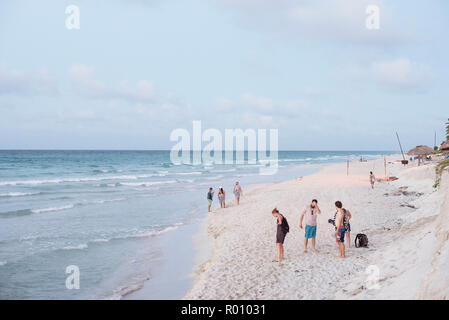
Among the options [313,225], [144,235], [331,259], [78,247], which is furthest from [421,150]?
[78,247]

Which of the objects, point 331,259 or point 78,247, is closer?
point 331,259

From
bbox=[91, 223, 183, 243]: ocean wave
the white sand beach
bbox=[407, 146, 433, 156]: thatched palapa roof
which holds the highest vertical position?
bbox=[407, 146, 433, 156]: thatched palapa roof

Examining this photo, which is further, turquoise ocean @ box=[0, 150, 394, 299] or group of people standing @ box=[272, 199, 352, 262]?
group of people standing @ box=[272, 199, 352, 262]

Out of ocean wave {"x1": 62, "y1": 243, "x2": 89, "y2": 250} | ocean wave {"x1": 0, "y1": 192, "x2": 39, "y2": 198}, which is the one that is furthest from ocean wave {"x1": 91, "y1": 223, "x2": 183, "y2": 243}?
ocean wave {"x1": 0, "y1": 192, "x2": 39, "y2": 198}

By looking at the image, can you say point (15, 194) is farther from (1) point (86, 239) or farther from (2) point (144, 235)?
(2) point (144, 235)

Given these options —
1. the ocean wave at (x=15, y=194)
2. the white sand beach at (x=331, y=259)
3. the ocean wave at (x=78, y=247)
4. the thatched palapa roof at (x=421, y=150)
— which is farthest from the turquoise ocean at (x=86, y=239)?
the thatched palapa roof at (x=421, y=150)

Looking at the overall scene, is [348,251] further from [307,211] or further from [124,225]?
[124,225]

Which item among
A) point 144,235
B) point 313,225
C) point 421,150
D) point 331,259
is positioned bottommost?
point 144,235

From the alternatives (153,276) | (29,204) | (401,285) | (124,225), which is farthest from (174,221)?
(401,285)

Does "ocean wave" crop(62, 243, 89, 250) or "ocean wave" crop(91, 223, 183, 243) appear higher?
"ocean wave" crop(62, 243, 89, 250)

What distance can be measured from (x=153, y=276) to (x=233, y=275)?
2.49 meters

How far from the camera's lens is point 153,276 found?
9.88 metres

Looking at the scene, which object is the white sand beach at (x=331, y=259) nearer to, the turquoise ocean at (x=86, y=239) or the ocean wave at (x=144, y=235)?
the turquoise ocean at (x=86, y=239)

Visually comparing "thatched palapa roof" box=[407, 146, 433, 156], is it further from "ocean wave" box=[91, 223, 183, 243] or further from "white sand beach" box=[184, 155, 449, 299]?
"ocean wave" box=[91, 223, 183, 243]
